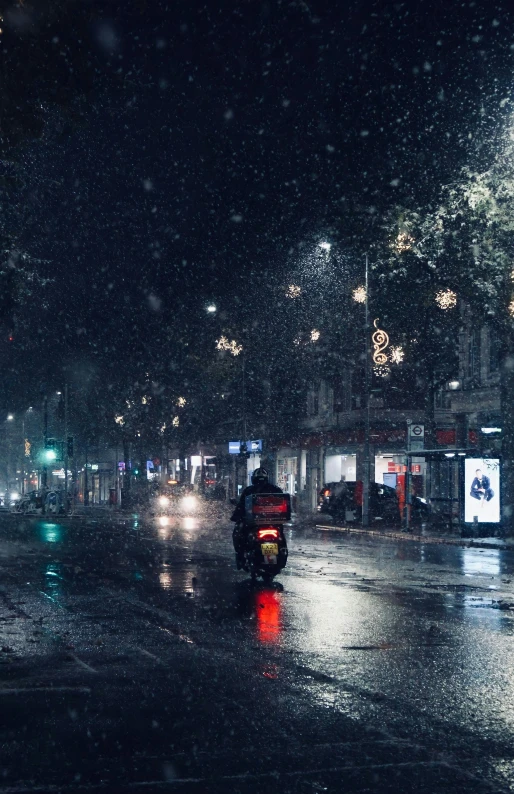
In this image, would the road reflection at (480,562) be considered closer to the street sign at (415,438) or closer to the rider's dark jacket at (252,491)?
the rider's dark jacket at (252,491)

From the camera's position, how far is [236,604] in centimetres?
1434

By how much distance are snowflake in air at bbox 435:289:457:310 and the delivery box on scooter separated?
19240mm

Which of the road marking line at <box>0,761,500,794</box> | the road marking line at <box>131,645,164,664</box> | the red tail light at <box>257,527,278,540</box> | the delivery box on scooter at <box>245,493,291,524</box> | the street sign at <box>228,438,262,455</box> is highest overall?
the street sign at <box>228,438,262,455</box>

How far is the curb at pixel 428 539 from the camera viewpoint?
93.8 feet

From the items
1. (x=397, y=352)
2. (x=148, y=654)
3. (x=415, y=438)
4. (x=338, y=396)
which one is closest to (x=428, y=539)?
(x=415, y=438)

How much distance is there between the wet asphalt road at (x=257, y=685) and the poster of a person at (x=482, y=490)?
1316cm

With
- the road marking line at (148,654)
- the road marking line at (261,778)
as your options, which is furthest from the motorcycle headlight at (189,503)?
the road marking line at (261,778)

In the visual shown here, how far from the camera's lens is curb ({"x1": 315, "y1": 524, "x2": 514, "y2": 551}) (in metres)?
28.6

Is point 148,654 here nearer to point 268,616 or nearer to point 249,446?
point 268,616

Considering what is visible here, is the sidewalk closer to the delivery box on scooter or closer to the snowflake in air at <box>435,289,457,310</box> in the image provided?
the snowflake in air at <box>435,289,457,310</box>

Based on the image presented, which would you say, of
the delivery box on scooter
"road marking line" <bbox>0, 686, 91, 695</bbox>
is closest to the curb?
the delivery box on scooter

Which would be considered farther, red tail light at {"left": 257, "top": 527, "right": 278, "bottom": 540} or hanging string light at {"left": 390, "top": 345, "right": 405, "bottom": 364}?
hanging string light at {"left": 390, "top": 345, "right": 405, "bottom": 364}

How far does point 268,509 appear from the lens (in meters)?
17.4

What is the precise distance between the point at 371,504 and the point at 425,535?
400 inches
